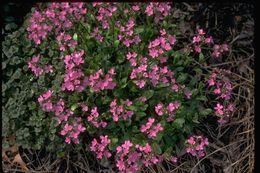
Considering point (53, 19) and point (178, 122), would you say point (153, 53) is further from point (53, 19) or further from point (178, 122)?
point (53, 19)

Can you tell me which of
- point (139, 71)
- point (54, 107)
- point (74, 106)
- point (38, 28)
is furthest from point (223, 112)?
point (38, 28)

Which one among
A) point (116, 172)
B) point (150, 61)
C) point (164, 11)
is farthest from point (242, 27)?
point (116, 172)

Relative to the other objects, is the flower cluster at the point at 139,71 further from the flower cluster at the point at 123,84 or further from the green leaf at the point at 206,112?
the green leaf at the point at 206,112

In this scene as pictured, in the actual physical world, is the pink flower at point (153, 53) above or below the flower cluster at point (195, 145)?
above

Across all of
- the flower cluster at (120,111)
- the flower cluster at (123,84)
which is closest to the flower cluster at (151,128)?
the flower cluster at (123,84)

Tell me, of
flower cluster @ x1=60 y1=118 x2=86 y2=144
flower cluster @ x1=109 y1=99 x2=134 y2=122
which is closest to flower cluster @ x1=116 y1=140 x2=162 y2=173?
flower cluster @ x1=109 y1=99 x2=134 y2=122

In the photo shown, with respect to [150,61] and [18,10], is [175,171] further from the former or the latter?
[18,10]
